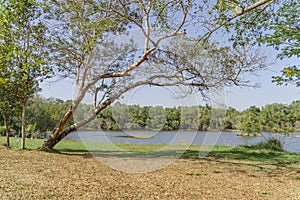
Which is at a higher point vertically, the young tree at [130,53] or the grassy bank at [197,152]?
the young tree at [130,53]

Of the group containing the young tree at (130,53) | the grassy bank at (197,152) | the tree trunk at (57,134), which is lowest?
the grassy bank at (197,152)

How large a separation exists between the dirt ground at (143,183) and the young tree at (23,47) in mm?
2864

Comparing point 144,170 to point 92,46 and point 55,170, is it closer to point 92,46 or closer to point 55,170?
point 55,170

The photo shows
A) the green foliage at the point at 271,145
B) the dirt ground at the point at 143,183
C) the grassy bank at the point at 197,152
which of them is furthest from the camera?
the green foliage at the point at 271,145

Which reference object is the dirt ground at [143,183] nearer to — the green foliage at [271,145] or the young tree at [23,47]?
the young tree at [23,47]

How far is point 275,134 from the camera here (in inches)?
552

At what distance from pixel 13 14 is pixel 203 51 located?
6.14m

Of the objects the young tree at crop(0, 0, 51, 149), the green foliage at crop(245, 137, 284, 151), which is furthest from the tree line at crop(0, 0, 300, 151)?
the green foliage at crop(245, 137, 284, 151)

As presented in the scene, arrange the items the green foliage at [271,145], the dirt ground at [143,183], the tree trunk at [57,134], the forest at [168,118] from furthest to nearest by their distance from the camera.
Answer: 1. the green foliage at [271,145]
2. the tree trunk at [57,134]
3. the forest at [168,118]
4. the dirt ground at [143,183]

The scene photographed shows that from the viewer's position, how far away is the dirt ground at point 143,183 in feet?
13.5

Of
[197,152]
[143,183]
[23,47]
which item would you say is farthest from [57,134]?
[197,152]

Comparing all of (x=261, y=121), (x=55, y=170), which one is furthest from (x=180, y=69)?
(x=261, y=121)

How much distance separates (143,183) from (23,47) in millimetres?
6287

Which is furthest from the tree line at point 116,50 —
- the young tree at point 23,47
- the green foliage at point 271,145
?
the green foliage at point 271,145
